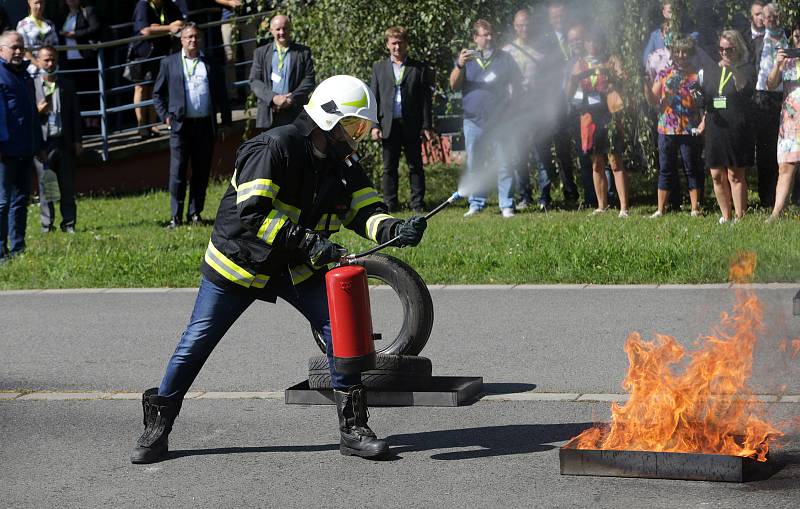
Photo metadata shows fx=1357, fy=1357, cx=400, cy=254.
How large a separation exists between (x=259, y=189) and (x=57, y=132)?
944 cm

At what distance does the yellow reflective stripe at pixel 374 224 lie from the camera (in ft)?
20.8

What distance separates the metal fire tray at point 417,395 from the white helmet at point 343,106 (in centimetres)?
166

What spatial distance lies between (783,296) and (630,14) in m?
3.02

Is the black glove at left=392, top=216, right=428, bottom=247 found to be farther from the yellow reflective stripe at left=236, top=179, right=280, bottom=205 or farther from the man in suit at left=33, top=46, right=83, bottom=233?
the man in suit at left=33, top=46, right=83, bottom=233

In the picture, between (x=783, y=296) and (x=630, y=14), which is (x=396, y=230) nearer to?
(x=783, y=296)

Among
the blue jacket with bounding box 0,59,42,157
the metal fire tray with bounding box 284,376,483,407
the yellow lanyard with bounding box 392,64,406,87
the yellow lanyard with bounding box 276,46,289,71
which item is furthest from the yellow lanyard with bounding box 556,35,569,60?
the metal fire tray with bounding box 284,376,483,407

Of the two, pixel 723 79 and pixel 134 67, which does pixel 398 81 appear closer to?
pixel 723 79

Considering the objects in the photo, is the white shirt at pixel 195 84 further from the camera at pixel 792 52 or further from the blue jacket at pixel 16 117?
the camera at pixel 792 52

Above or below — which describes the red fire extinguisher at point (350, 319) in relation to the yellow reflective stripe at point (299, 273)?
below

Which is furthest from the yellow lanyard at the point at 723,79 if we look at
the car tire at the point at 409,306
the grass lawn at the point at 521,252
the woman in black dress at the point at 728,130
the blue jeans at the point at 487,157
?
the car tire at the point at 409,306

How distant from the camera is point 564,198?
15727 millimetres

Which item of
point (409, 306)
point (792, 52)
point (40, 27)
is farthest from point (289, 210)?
point (40, 27)

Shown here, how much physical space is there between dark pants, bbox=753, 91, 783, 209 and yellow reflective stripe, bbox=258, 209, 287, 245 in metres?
8.26

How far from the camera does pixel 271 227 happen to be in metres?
5.96
